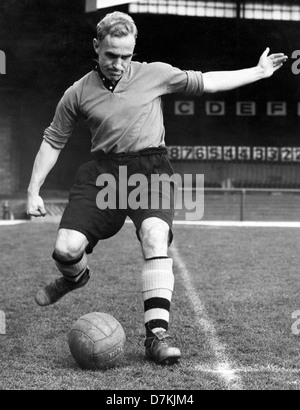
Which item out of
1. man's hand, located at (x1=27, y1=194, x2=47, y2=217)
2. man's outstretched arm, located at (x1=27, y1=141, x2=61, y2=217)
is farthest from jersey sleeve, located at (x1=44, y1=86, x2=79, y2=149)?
man's hand, located at (x1=27, y1=194, x2=47, y2=217)

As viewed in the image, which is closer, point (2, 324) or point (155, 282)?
point (155, 282)

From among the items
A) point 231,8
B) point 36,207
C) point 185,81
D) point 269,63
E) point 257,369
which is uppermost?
point 231,8

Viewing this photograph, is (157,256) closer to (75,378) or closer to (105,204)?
(105,204)

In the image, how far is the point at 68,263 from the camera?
4.35 m

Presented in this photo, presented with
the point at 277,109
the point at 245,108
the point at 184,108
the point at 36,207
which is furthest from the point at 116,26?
the point at 277,109

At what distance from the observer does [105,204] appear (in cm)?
437

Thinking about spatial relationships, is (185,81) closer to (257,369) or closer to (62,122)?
(62,122)

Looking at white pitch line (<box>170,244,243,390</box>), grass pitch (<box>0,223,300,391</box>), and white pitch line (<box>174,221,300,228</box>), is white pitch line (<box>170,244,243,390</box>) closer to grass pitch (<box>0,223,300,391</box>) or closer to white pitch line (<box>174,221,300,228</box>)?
grass pitch (<box>0,223,300,391</box>)

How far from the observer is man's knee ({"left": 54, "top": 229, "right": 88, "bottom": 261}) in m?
4.25

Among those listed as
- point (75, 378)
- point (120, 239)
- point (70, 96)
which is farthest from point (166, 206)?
point (120, 239)

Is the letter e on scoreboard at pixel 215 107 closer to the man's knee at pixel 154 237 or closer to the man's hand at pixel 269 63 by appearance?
the man's hand at pixel 269 63

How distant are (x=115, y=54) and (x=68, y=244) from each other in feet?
3.49

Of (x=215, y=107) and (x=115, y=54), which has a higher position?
(x=215, y=107)
